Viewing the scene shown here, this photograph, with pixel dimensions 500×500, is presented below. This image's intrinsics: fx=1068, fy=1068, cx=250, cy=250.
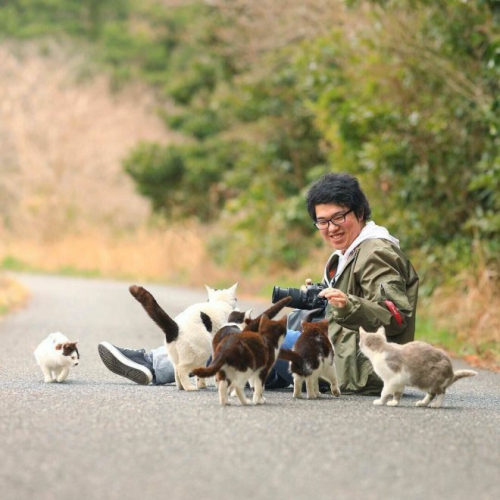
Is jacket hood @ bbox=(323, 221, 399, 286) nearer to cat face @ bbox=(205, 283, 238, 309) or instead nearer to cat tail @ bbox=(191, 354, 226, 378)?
cat face @ bbox=(205, 283, 238, 309)

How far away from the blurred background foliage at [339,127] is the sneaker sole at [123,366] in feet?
17.0

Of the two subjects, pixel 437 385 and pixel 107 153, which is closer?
pixel 437 385

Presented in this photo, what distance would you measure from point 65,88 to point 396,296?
40.6 m

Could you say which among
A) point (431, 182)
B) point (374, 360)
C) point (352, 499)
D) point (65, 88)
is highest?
point (65, 88)

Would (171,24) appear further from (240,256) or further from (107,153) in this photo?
(240,256)

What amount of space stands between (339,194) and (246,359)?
5.12 feet

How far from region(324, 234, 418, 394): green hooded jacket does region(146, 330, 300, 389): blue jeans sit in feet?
1.09

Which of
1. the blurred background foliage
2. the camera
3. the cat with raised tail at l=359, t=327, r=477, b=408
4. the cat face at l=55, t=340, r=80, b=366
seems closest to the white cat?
the cat face at l=55, t=340, r=80, b=366

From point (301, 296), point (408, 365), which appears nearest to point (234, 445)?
point (408, 365)

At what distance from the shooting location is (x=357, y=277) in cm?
724

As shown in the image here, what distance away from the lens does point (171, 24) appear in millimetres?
46156

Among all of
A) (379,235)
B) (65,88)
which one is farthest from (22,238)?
(379,235)

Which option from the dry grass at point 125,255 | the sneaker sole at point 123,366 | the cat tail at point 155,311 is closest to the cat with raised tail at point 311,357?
the cat tail at point 155,311

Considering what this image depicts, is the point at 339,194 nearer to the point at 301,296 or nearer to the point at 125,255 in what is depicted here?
the point at 301,296
